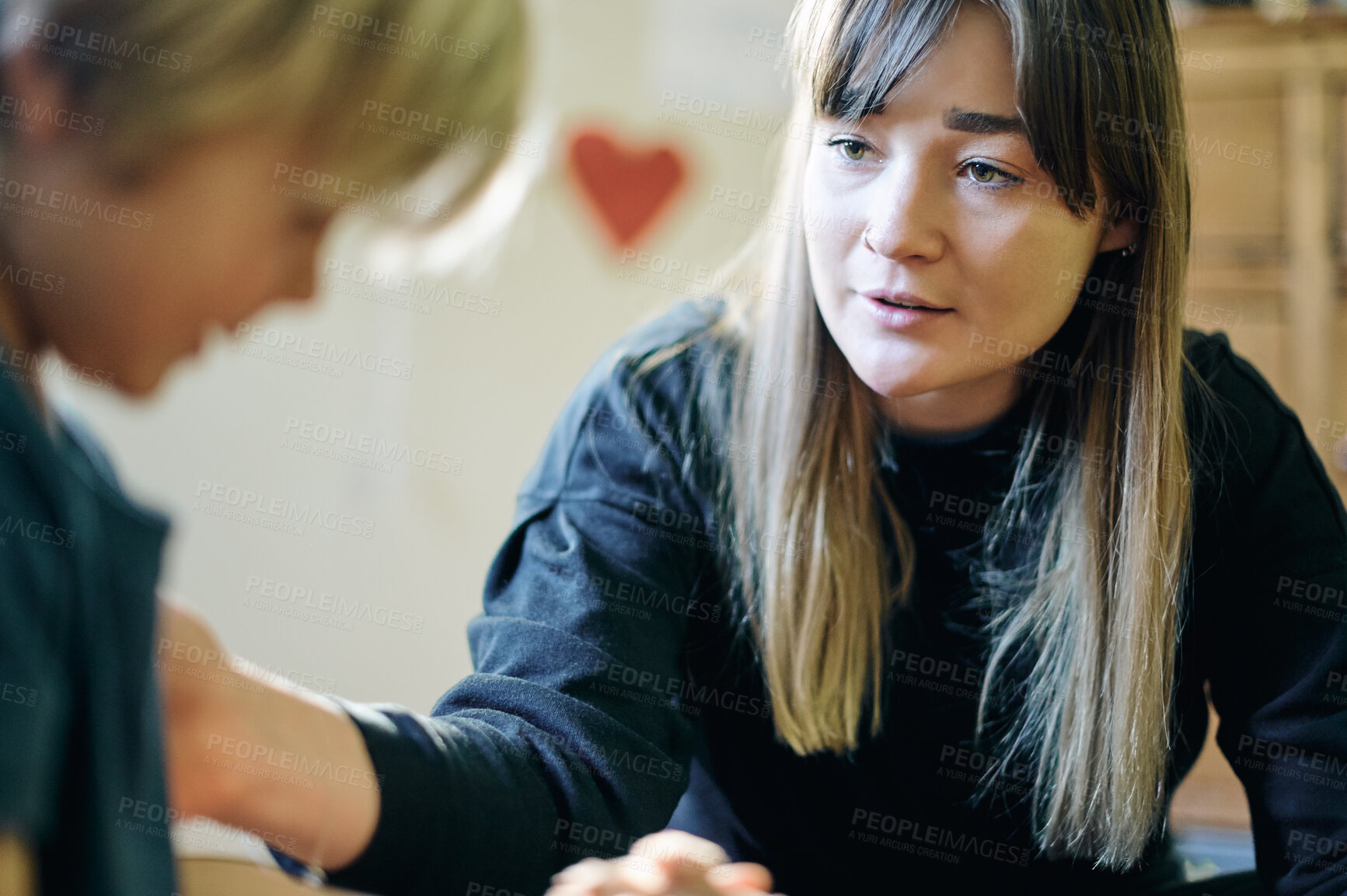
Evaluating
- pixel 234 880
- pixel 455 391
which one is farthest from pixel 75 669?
pixel 455 391

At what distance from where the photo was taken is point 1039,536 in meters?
0.81

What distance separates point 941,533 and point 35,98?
2.07ft

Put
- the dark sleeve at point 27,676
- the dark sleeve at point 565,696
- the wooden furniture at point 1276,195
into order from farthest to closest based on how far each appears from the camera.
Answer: the wooden furniture at point 1276,195 → the dark sleeve at point 565,696 → the dark sleeve at point 27,676

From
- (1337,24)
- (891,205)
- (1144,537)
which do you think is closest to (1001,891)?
(1144,537)

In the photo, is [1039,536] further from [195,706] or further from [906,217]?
[195,706]

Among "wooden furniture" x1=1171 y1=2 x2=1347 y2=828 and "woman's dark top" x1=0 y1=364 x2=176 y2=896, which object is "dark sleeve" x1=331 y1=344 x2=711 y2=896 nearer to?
"woman's dark top" x1=0 y1=364 x2=176 y2=896

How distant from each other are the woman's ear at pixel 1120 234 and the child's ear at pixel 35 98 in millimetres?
624

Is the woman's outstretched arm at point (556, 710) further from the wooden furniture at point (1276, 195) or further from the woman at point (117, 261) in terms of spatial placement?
the wooden furniture at point (1276, 195)

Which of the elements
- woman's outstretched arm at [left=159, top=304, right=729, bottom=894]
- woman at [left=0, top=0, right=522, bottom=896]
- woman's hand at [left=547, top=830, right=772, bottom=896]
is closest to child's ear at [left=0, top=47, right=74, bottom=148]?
woman at [left=0, top=0, right=522, bottom=896]

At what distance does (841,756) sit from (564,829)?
251mm

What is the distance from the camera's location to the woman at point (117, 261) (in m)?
0.35

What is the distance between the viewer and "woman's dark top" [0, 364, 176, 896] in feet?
1.12

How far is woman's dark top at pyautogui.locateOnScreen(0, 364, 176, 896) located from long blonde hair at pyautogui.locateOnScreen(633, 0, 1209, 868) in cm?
47

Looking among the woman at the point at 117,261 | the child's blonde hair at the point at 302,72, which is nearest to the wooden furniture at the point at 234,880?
the woman at the point at 117,261
